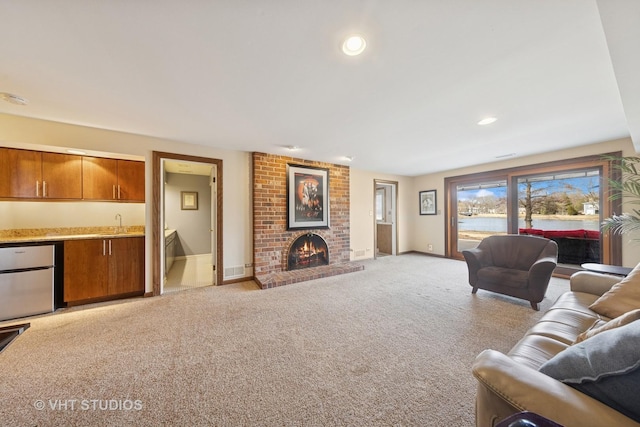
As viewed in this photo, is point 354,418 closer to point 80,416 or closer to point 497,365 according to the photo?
point 497,365

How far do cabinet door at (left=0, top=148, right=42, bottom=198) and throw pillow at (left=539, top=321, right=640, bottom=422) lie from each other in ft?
15.2

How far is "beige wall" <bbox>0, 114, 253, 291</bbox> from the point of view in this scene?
251 cm

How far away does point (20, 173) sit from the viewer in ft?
8.21

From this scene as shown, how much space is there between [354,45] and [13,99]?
3168mm

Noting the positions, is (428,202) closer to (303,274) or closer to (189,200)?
→ (303,274)

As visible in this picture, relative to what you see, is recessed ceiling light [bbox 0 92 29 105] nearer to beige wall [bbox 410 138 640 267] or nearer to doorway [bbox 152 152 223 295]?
doorway [bbox 152 152 223 295]

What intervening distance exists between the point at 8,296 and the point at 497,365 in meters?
4.34

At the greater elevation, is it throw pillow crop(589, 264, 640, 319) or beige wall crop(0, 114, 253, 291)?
beige wall crop(0, 114, 253, 291)

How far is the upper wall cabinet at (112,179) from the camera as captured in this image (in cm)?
284

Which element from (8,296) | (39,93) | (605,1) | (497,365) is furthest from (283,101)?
(8,296)

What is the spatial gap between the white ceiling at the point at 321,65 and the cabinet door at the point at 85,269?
1505 millimetres

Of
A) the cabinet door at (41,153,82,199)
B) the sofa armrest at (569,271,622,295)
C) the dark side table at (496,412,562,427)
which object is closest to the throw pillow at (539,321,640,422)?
the dark side table at (496,412,562,427)

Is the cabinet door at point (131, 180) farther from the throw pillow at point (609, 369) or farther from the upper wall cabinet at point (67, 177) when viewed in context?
the throw pillow at point (609, 369)

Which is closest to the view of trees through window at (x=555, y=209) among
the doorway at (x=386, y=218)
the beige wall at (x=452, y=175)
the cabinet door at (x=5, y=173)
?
the beige wall at (x=452, y=175)
